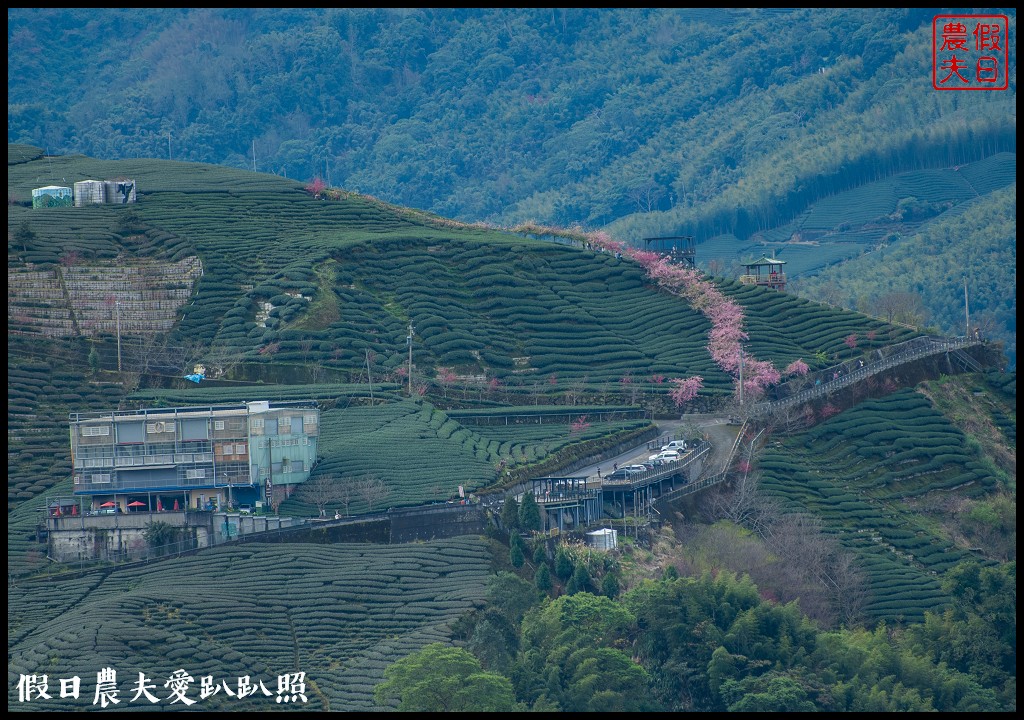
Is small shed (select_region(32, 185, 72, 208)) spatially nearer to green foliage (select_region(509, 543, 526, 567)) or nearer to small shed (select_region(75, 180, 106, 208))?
small shed (select_region(75, 180, 106, 208))

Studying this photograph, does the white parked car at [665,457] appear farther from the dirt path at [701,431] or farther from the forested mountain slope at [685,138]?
the forested mountain slope at [685,138]

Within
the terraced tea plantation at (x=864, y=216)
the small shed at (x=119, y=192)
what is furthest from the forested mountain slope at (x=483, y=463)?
the terraced tea plantation at (x=864, y=216)

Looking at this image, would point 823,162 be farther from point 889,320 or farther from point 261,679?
point 261,679

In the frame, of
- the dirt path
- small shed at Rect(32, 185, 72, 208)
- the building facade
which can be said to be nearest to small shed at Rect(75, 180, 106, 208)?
small shed at Rect(32, 185, 72, 208)

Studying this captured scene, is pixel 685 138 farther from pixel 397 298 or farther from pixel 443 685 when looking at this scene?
pixel 443 685

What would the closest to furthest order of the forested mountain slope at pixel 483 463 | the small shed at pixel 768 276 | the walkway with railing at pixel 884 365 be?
the forested mountain slope at pixel 483 463, the walkway with railing at pixel 884 365, the small shed at pixel 768 276
